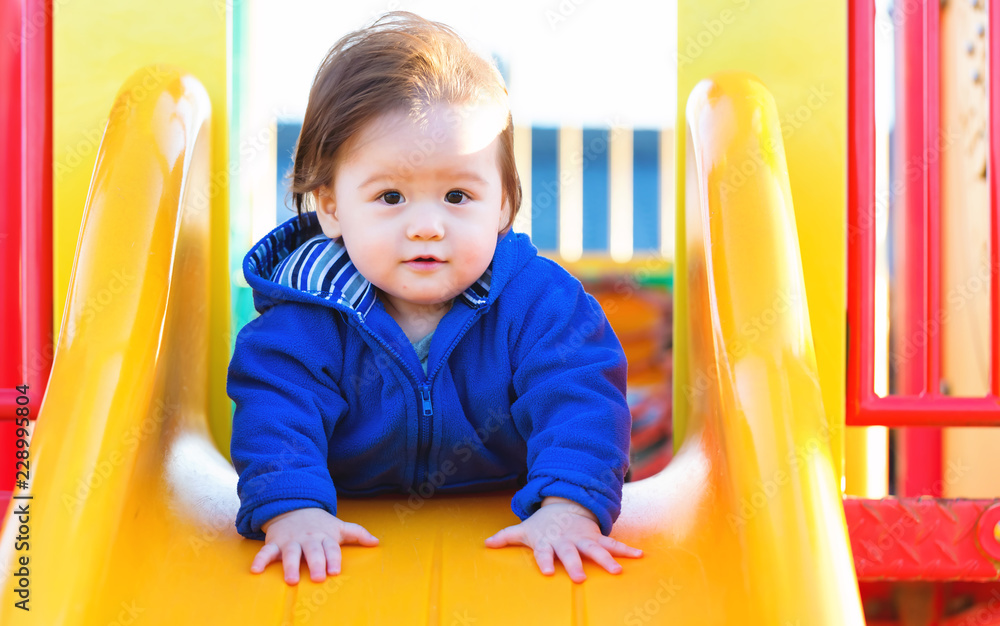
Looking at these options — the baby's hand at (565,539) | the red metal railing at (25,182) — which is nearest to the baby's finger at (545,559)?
the baby's hand at (565,539)

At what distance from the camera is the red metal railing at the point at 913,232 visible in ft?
4.32

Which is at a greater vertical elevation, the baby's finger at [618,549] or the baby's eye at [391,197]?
the baby's eye at [391,197]

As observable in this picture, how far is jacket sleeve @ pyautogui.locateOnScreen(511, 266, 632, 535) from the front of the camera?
103 centimetres

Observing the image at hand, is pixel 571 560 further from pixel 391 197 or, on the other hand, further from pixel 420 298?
pixel 391 197

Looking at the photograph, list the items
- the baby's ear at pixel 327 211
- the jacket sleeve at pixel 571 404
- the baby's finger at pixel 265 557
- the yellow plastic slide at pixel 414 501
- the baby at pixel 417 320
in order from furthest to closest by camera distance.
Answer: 1. the baby's ear at pixel 327 211
2. the baby at pixel 417 320
3. the jacket sleeve at pixel 571 404
4. the baby's finger at pixel 265 557
5. the yellow plastic slide at pixel 414 501

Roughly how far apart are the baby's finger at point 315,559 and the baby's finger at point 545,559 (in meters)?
0.23

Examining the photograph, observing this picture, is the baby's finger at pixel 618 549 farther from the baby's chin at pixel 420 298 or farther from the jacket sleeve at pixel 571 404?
the baby's chin at pixel 420 298

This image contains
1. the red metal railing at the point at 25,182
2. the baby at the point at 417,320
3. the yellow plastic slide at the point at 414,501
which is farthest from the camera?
the red metal railing at the point at 25,182

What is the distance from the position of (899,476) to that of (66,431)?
1.76m

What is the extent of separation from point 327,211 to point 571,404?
18.9 inches

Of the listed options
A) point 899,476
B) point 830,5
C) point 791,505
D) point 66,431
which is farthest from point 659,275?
point 66,431

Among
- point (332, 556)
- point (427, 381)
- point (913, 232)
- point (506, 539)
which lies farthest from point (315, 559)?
point (913, 232)

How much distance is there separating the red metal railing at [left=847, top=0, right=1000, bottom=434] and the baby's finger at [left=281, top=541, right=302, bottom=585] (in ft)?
2.88

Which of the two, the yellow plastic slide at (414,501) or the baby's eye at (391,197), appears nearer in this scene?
the yellow plastic slide at (414,501)
